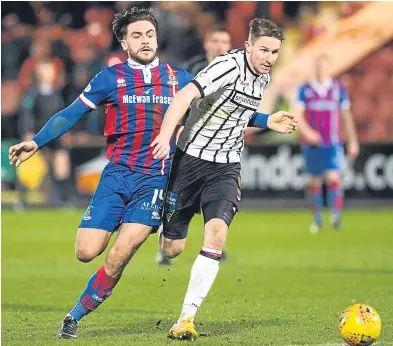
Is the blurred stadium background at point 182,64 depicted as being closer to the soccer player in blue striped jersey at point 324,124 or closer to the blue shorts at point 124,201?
the soccer player in blue striped jersey at point 324,124

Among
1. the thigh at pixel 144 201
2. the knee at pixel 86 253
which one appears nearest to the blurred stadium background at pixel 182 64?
the thigh at pixel 144 201

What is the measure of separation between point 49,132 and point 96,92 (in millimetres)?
418

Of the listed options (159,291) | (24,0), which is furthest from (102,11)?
(159,291)

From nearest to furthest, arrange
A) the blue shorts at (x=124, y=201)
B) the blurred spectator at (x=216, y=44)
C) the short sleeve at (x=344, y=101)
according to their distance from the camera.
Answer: the blue shorts at (x=124, y=201) → the blurred spectator at (x=216, y=44) → the short sleeve at (x=344, y=101)

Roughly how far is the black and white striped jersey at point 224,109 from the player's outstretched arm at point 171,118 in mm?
188

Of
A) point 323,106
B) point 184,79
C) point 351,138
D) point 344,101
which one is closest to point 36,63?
point 323,106

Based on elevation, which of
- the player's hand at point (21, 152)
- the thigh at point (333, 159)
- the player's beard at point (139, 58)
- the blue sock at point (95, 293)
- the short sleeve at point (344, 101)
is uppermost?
the player's beard at point (139, 58)

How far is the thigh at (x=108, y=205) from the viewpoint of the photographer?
285 inches

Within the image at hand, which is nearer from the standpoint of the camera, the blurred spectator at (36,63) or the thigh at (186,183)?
the thigh at (186,183)

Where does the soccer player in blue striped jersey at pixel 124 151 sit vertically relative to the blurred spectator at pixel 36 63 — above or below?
below

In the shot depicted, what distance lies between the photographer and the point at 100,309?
28.8ft

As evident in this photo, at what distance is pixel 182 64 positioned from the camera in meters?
21.4

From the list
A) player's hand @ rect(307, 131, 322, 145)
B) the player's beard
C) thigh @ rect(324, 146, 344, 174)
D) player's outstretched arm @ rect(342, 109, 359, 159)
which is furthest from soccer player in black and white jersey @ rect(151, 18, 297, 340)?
thigh @ rect(324, 146, 344, 174)

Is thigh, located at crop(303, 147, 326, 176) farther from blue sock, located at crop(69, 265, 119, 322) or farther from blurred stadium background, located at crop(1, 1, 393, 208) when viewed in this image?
blue sock, located at crop(69, 265, 119, 322)
